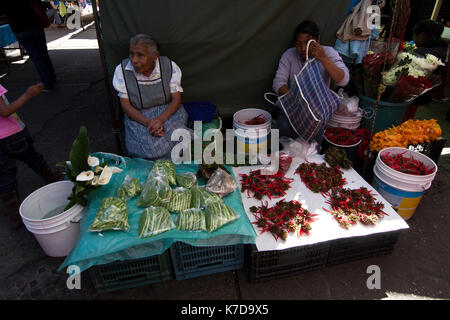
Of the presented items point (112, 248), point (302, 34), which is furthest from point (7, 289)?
point (302, 34)

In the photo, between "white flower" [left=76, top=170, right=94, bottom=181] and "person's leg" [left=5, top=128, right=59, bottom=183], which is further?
"person's leg" [left=5, top=128, right=59, bottom=183]

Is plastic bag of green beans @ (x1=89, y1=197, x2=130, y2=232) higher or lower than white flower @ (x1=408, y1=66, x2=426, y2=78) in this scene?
lower

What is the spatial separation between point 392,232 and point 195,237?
159 centimetres

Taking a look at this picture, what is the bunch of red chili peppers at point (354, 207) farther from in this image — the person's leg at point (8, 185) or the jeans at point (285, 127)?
the person's leg at point (8, 185)

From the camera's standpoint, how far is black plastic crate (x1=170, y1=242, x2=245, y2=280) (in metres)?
2.07

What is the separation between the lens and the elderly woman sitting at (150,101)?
287cm

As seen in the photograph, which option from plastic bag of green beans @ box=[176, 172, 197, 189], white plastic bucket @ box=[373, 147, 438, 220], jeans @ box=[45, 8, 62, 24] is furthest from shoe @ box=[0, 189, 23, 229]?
jeans @ box=[45, 8, 62, 24]

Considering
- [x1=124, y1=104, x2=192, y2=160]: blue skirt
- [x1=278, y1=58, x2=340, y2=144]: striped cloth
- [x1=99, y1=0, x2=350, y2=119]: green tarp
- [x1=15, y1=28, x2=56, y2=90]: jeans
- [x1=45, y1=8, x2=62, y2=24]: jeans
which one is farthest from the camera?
[x1=45, y1=8, x2=62, y2=24]: jeans

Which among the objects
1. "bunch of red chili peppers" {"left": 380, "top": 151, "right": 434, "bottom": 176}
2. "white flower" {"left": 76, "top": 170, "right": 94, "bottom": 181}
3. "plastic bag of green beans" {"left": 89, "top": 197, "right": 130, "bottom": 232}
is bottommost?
"bunch of red chili peppers" {"left": 380, "top": 151, "right": 434, "bottom": 176}

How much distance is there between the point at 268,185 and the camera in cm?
256

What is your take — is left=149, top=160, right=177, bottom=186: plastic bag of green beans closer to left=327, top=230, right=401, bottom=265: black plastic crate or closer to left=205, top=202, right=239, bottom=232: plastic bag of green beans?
left=205, top=202, right=239, bottom=232: plastic bag of green beans

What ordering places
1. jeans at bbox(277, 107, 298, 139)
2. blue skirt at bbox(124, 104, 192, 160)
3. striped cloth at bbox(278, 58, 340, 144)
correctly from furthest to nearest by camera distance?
jeans at bbox(277, 107, 298, 139) < blue skirt at bbox(124, 104, 192, 160) < striped cloth at bbox(278, 58, 340, 144)

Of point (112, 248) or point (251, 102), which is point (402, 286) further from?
point (251, 102)

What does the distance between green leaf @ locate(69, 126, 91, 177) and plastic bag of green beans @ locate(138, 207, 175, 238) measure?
2.22 feet
